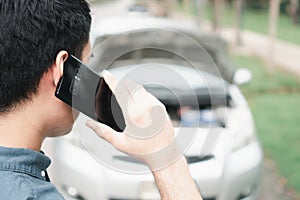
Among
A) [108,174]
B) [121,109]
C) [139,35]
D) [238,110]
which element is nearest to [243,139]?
[238,110]

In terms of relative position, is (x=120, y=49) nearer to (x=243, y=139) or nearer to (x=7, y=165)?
(x=243, y=139)

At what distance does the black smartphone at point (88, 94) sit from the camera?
1.17m

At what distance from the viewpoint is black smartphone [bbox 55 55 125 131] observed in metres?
1.17

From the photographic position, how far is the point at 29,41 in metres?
1.10

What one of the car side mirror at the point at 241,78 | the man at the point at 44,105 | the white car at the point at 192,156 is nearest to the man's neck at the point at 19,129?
the man at the point at 44,105

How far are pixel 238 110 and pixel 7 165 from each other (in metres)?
→ 3.32

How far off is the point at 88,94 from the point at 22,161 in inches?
10.2

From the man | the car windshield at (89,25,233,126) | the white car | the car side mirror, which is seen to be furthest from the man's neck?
the car side mirror

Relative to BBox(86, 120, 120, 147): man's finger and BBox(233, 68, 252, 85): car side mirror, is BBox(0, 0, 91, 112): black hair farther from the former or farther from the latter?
BBox(233, 68, 252, 85): car side mirror

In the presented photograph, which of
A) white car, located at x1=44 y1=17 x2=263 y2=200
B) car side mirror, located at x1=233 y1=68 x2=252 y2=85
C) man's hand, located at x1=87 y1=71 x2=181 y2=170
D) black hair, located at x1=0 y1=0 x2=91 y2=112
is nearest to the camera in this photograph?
black hair, located at x1=0 y1=0 x2=91 y2=112

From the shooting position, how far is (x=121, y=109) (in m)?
1.23

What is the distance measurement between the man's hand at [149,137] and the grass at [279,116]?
3.49 metres

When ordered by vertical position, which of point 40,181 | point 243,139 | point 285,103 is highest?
point 40,181

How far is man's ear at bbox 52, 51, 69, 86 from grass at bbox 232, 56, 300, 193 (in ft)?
12.2
